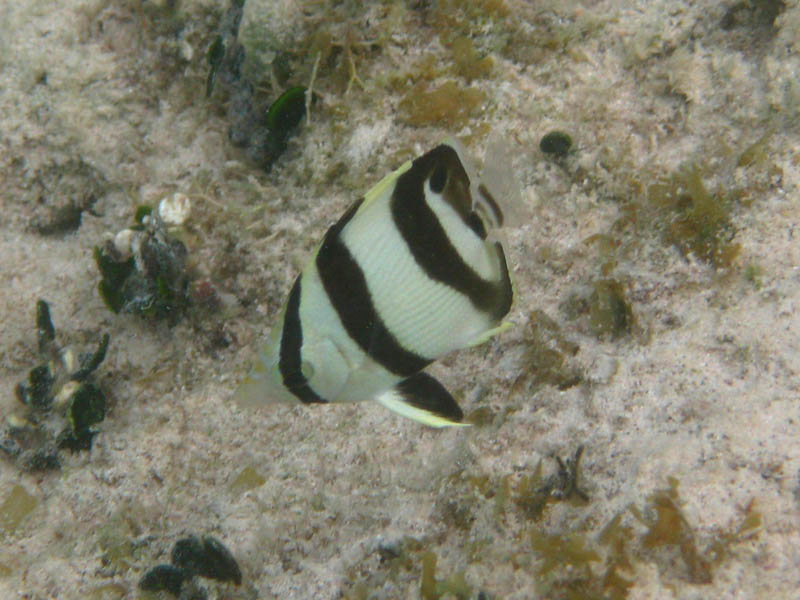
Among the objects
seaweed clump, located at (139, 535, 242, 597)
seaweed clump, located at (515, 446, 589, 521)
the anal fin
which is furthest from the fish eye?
seaweed clump, located at (139, 535, 242, 597)

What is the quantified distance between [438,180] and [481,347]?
149cm

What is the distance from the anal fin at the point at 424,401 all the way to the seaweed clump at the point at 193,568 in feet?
4.37

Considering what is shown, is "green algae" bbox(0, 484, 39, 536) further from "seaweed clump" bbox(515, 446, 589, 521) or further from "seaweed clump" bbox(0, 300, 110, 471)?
"seaweed clump" bbox(515, 446, 589, 521)

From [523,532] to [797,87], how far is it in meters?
2.60

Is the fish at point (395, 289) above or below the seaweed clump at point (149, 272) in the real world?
above

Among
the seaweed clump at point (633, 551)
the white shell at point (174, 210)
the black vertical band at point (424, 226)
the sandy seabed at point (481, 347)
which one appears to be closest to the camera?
the black vertical band at point (424, 226)

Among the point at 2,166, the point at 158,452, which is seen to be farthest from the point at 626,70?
the point at 2,166

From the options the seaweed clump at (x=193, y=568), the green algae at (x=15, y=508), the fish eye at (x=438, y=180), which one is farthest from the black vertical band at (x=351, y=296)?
the green algae at (x=15, y=508)

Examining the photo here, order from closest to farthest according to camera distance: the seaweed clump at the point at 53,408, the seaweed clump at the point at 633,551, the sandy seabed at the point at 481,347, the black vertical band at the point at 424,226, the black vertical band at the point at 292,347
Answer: the black vertical band at the point at 424,226, the black vertical band at the point at 292,347, the seaweed clump at the point at 633,551, the sandy seabed at the point at 481,347, the seaweed clump at the point at 53,408

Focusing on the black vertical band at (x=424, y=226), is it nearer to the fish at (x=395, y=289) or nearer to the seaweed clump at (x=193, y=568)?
the fish at (x=395, y=289)

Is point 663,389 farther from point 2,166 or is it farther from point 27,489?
point 2,166

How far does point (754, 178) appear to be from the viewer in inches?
104

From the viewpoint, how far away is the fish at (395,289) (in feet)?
5.07

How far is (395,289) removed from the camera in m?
1.55
